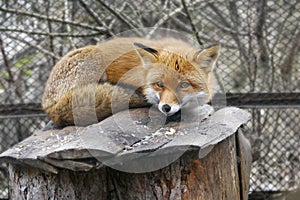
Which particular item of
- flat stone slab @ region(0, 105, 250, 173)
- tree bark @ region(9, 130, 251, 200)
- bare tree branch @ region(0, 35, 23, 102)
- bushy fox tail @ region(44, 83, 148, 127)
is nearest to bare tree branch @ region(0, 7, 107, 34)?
bare tree branch @ region(0, 35, 23, 102)

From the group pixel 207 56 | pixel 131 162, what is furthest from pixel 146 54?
pixel 131 162

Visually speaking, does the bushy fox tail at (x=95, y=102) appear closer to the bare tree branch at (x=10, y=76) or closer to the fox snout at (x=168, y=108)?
the fox snout at (x=168, y=108)

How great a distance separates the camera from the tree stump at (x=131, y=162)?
214 centimetres

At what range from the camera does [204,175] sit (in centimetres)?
234

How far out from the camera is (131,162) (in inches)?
86.0

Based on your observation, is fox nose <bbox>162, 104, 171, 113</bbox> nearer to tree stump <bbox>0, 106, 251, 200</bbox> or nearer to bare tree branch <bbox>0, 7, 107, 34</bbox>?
tree stump <bbox>0, 106, 251, 200</bbox>

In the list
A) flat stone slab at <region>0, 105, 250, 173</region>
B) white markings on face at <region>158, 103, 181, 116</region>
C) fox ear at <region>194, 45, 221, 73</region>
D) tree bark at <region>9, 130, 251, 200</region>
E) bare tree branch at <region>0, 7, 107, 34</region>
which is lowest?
tree bark at <region>9, 130, 251, 200</region>

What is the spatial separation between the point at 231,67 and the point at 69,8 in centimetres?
142

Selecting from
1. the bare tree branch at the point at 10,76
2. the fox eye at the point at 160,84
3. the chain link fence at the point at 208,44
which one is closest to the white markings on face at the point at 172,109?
the fox eye at the point at 160,84

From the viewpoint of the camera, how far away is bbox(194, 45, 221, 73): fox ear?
2771mm

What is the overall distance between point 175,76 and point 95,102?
453 millimetres

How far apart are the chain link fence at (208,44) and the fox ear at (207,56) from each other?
104cm

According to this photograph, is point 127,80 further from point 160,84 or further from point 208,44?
point 208,44

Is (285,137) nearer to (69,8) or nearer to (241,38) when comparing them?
(241,38)
